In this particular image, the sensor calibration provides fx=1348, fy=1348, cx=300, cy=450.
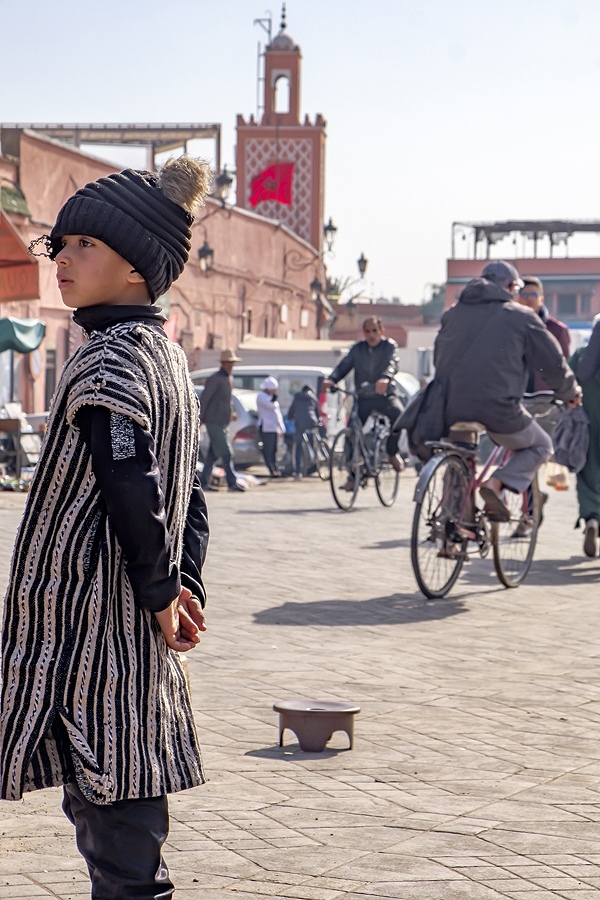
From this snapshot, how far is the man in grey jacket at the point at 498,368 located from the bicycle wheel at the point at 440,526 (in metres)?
0.19

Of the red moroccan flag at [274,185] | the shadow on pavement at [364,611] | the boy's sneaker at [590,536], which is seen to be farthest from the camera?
the red moroccan flag at [274,185]

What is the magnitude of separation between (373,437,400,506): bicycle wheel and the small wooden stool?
32.7 feet

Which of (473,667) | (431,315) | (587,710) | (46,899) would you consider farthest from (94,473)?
(431,315)

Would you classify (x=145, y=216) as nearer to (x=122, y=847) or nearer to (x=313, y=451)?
(x=122, y=847)

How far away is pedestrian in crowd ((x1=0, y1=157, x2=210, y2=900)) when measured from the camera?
2420 millimetres

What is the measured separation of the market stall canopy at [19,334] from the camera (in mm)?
18031

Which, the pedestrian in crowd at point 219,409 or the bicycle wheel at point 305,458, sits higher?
the pedestrian in crowd at point 219,409

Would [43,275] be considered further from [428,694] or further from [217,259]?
[428,694]

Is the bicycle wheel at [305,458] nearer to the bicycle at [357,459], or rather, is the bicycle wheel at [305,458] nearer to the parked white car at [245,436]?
the parked white car at [245,436]

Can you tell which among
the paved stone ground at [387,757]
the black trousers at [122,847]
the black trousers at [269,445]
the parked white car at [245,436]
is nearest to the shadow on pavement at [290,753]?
the paved stone ground at [387,757]

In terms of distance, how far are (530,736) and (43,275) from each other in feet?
66.2

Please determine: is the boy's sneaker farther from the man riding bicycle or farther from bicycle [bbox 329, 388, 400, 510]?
bicycle [bbox 329, 388, 400, 510]

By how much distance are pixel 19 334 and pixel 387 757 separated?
47.4ft

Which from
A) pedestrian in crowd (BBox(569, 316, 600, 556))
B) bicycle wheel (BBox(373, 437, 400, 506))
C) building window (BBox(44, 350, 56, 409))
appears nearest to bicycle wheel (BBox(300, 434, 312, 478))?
building window (BBox(44, 350, 56, 409))
